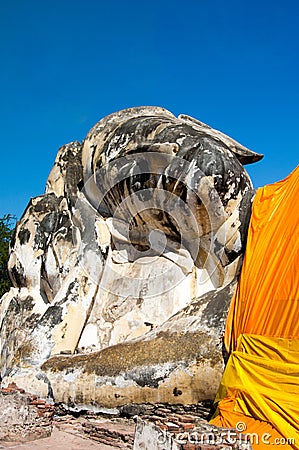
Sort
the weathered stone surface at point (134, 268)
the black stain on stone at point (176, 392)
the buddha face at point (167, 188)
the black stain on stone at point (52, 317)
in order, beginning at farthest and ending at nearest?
1. the black stain on stone at point (52, 317)
2. the buddha face at point (167, 188)
3. the weathered stone surface at point (134, 268)
4. the black stain on stone at point (176, 392)

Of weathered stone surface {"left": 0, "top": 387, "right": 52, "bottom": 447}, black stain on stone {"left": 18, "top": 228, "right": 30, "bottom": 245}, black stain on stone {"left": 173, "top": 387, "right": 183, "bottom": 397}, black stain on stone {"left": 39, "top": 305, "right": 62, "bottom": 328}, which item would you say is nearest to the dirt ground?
weathered stone surface {"left": 0, "top": 387, "right": 52, "bottom": 447}

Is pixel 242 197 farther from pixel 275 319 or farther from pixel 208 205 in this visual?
pixel 275 319

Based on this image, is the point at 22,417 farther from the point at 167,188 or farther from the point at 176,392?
the point at 167,188

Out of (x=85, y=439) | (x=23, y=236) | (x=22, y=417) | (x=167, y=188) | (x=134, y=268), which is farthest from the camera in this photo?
(x=23, y=236)

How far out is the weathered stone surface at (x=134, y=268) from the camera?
195 inches

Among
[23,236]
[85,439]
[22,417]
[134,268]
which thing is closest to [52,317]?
[134,268]

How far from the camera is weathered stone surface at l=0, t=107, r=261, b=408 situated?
195 inches

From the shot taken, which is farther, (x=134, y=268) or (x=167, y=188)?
(x=134, y=268)

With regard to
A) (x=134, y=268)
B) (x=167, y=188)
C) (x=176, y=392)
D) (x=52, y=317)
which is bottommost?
(x=176, y=392)

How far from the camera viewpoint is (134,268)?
6680mm

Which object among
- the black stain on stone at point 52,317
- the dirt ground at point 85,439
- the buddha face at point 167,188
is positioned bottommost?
the dirt ground at point 85,439

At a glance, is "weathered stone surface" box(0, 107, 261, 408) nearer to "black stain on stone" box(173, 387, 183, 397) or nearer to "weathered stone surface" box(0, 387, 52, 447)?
"black stain on stone" box(173, 387, 183, 397)

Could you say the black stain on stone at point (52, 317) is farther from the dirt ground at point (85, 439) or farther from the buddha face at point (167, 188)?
the dirt ground at point (85, 439)

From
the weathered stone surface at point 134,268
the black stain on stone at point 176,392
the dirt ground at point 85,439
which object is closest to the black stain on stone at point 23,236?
the weathered stone surface at point 134,268
